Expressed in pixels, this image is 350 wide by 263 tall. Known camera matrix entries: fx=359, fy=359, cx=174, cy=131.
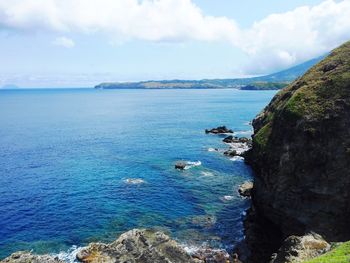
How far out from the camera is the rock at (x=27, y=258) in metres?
45.3

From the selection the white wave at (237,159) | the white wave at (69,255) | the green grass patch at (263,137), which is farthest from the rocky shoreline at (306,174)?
the white wave at (237,159)

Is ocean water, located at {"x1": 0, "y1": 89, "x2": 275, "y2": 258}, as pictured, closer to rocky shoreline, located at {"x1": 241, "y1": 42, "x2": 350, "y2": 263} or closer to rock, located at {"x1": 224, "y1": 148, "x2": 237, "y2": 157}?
rock, located at {"x1": 224, "y1": 148, "x2": 237, "y2": 157}

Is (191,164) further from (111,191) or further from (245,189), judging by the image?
(111,191)

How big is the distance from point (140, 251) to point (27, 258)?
1483 centimetres

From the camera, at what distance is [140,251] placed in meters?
44.5

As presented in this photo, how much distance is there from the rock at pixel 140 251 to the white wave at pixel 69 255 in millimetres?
1123

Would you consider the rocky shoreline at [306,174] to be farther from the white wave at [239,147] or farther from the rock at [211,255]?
the white wave at [239,147]

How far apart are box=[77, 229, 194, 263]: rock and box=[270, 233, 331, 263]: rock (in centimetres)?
1145

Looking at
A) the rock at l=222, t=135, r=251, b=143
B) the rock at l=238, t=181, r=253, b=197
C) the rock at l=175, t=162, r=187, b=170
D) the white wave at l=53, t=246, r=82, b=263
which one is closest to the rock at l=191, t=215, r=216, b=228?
the rock at l=238, t=181, r=253, b=197

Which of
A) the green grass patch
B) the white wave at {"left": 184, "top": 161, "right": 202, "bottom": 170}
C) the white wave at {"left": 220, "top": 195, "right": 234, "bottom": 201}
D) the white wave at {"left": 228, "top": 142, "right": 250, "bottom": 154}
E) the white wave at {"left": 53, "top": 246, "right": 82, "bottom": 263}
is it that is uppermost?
the green grass patch

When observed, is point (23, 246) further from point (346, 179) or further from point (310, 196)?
point (346, 179)

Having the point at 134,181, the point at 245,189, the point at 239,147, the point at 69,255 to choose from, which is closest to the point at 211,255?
the point at 69,255

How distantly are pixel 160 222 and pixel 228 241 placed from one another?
40.1 ft

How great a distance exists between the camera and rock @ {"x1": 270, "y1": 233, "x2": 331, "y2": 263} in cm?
3750
